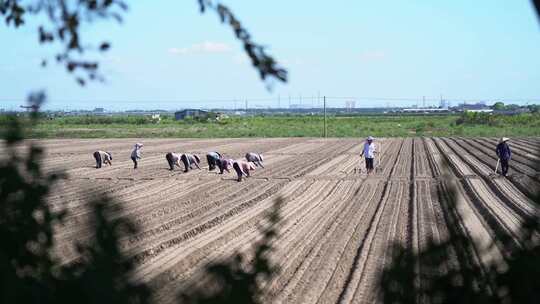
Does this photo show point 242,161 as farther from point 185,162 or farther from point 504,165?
point 504,165

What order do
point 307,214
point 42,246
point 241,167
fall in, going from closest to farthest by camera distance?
point 42,246 < point 307,214 < point 241,167

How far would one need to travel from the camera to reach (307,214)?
15.4 metres

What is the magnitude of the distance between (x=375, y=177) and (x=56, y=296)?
834 inches

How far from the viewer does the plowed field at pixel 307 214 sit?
2631 millimetres

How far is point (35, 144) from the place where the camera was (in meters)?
2.49

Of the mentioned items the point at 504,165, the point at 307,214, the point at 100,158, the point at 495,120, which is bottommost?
the point at 495,120

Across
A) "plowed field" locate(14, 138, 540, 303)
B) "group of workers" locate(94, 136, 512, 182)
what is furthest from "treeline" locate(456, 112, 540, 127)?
"group of workers" locate(94, 136, 512, 182)

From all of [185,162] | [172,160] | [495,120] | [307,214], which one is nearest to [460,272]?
[307,214]

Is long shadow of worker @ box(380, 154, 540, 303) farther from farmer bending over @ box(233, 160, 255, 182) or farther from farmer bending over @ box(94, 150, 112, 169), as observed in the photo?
farmer bending over @ box(94, 150, 112, 169)

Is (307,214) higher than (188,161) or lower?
lower

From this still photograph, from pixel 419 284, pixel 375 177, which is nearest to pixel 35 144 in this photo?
pixel 419 284

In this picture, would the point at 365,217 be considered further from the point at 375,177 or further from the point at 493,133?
the point at 493,133

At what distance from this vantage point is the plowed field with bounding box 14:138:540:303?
104 inches

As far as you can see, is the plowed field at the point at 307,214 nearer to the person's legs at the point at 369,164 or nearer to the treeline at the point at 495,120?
the person's legs at the point at 369,164
